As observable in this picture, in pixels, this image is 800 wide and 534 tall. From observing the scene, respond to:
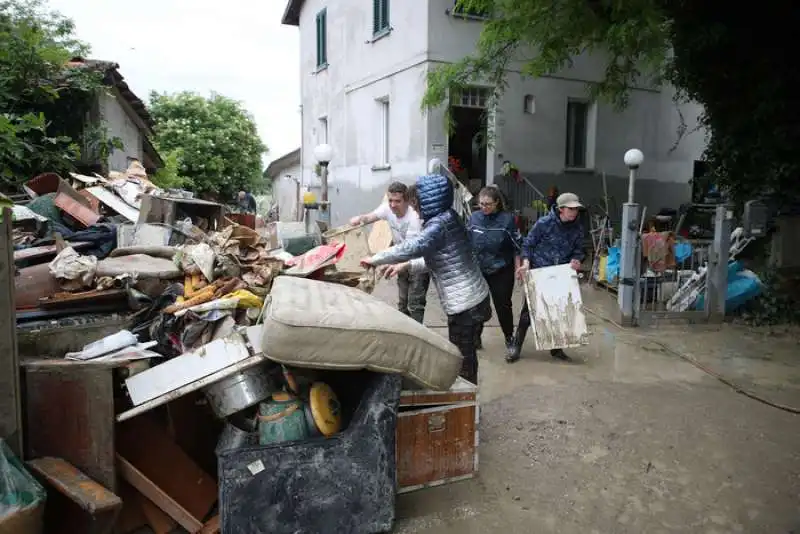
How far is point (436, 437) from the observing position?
320 centimetres

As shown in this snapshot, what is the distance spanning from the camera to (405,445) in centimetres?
313

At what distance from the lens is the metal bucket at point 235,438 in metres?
2.92

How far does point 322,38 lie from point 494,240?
1342 cm

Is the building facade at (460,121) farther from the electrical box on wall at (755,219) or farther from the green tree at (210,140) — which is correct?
the green tree at (210,140)

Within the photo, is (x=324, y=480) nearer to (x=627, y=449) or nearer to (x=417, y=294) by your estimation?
(x=627, y=449)

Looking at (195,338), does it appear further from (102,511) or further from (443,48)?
(443,48)

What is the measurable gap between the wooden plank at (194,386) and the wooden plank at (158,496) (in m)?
0.25

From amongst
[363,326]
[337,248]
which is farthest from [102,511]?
[337,248]

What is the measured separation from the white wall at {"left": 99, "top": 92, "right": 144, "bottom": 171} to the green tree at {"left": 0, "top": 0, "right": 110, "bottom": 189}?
576 millimetres

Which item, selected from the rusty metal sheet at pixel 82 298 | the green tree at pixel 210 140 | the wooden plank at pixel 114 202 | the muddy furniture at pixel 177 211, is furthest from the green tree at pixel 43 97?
the green tree at pixel 210 140

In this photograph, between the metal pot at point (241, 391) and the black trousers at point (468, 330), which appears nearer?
the metal pot at point (241, 391)

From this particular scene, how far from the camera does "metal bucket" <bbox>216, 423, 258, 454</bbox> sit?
2918mm

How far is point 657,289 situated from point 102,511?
712 centimetres

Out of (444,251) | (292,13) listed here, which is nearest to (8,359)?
(444,251)
